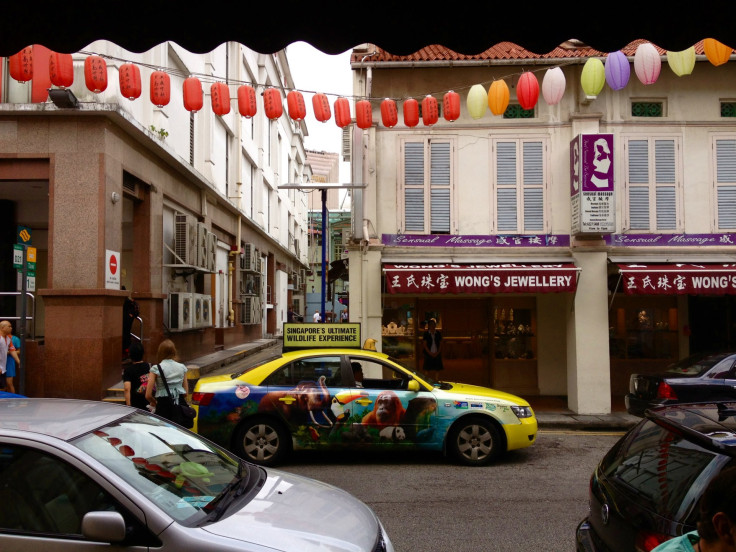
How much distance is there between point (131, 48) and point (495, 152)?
1051 centimetres

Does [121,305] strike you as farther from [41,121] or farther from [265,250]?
[265,250]

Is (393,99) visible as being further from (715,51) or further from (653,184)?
(715,51)

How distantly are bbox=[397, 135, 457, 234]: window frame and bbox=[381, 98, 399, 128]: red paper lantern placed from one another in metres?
0.87

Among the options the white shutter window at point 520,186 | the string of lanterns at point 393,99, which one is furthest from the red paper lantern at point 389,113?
the white shutter window at point 520,186

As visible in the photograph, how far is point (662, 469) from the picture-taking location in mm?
3289

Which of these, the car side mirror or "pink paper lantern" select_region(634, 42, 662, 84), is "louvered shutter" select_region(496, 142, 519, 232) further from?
the car side mirror

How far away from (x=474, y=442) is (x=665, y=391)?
3330 millimetres

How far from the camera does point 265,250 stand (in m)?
32.0

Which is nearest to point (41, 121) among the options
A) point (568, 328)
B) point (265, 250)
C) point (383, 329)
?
point (383, 329)

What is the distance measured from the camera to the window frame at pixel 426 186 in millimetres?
13258

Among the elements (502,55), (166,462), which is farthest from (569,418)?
(166,462)

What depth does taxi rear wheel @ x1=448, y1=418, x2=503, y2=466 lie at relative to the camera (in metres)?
8.20

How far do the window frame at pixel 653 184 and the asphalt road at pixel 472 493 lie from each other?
5.49 m

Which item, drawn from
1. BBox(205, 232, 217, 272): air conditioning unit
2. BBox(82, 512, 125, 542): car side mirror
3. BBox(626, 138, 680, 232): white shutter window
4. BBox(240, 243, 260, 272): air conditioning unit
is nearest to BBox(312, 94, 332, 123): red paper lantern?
BBox(626, 138, 680, 232): white shutter window
